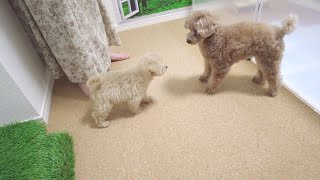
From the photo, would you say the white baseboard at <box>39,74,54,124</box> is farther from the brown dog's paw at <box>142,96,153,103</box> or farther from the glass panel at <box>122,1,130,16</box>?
the glass panel at <box>122,1,130,16</box>

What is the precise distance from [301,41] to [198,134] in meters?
1.17

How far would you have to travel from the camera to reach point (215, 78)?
4.83ft

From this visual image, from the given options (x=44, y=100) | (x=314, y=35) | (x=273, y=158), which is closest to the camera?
(x=273, y=158)

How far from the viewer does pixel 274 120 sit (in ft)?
4.41

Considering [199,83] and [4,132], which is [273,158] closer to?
[199,83]

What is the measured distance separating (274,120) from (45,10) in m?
1.35

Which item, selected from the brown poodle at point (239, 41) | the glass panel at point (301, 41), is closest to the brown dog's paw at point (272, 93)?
the brown poodle at point (239, 41)

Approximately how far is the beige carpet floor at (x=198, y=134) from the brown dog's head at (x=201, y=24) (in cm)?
40

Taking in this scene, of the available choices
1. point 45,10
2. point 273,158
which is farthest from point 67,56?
point 273,158

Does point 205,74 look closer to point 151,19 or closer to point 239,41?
point 239,41

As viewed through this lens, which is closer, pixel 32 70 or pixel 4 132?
pixel 4 132

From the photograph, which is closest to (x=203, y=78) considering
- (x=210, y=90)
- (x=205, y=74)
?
(x=205, y=74)

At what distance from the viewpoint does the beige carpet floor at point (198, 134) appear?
1.16m

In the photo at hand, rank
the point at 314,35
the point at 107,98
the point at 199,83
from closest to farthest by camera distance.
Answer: the point at 107,98 → the point at 199,83 → the point at 314,35
